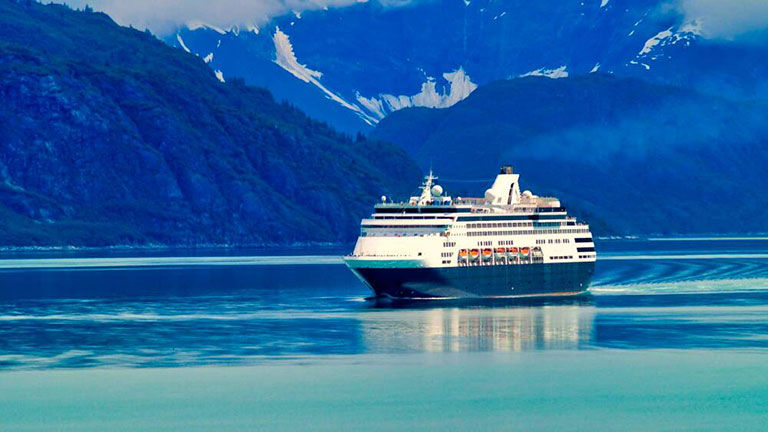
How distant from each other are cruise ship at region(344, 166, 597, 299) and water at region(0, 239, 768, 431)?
6.11 metres

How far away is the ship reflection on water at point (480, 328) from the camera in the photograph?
13738 centimetres

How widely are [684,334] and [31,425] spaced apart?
226ft

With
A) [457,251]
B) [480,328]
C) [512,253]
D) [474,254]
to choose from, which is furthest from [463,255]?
[480,328]

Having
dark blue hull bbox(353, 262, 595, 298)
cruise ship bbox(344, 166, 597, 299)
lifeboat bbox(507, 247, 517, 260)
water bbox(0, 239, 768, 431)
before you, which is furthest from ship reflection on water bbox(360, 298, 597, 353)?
lifeboat bbox(507, 247, 517, 260)

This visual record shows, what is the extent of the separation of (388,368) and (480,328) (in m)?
31.0

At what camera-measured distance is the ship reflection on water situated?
137m

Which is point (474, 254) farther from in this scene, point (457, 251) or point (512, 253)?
point (512, 253)

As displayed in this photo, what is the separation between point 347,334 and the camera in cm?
14688

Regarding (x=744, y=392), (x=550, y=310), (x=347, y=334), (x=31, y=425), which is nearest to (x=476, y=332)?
(x=347, y=334)

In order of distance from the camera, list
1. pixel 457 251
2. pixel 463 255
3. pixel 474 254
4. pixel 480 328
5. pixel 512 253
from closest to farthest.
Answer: pixel 480 328 → pixel 457 251 → pixel 463 255 → pixel 474 254 → pixel 512 253

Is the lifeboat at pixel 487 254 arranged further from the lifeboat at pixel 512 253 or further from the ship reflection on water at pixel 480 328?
the ship reflection on water at pixel 480 328

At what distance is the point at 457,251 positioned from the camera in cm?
18450

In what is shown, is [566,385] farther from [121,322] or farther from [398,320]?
[121,322]

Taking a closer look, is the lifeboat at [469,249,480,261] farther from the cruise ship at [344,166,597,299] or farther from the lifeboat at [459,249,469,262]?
the lifeboat at [459,249,469,262]
